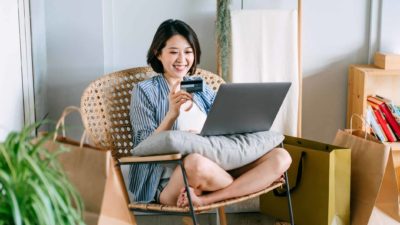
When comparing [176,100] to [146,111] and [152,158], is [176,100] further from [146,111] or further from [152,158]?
[152,158]

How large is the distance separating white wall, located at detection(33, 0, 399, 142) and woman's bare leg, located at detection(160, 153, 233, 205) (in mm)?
968

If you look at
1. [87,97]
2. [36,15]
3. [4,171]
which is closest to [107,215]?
[4,171]

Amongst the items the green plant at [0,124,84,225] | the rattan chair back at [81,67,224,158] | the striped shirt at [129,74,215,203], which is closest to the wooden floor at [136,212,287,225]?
the rattan chair back at [81,67,224,158]

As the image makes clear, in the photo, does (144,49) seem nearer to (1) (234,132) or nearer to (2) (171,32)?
(2) (171,32)

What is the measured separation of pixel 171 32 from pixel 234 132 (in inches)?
20.9

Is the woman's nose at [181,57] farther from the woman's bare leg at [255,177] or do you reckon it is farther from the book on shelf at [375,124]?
the book on shelf at [375,124]

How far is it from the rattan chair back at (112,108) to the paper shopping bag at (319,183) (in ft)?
2.33

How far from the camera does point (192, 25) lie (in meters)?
3.41

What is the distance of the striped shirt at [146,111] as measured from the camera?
2.61 meters

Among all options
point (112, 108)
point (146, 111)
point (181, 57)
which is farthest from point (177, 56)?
point (112, 108)

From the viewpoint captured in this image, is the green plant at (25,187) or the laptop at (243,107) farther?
the laptop at (243,107)

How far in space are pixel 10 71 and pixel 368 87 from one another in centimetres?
189

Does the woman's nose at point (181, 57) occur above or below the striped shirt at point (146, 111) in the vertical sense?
above

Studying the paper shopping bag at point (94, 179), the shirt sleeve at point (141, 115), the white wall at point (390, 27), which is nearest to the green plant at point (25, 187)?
the paper shopping bag at point (94, 179)
